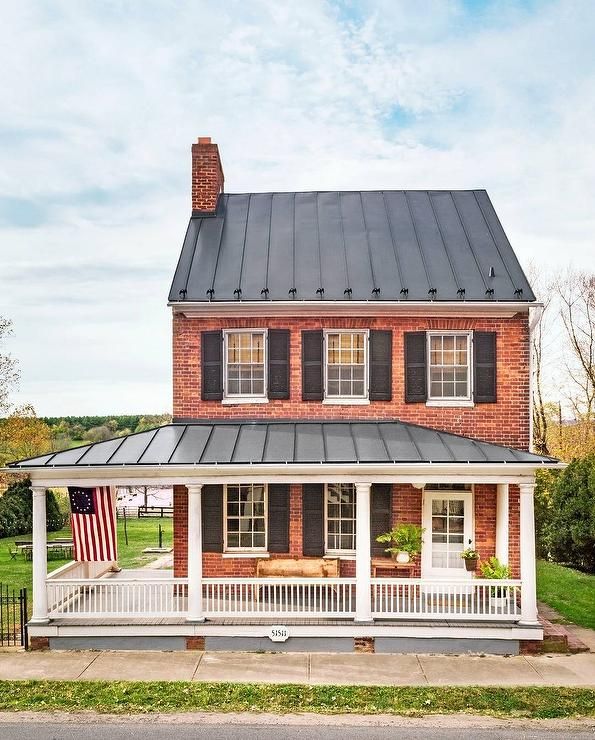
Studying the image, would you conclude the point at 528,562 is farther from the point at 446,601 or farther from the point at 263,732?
the point at 263,732

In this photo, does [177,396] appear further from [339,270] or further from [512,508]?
[512,508]

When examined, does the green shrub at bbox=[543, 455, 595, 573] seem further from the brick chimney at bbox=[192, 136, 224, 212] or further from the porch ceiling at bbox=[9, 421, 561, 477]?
the brick chimney at bbox=[192, 136, 224, 212]

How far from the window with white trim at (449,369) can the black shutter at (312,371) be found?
245 cm

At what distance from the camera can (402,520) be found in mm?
14750

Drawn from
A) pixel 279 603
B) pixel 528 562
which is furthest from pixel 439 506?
pixel 279 603

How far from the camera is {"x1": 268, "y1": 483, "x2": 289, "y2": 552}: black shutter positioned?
14766 millimetres

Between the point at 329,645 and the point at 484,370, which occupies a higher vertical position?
the point at 484,370

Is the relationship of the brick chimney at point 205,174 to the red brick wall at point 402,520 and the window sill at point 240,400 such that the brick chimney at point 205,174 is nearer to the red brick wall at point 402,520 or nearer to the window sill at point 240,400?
the window sill at point 240,400

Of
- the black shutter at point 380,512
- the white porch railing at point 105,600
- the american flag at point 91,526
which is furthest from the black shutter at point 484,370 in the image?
the american flag at point 91,526

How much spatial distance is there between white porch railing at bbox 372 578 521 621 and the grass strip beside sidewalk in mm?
1966

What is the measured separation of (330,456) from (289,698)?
14.3 ft

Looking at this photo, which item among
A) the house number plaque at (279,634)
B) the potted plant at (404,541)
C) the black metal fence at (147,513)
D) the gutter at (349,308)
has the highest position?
the gutter at (349,308)

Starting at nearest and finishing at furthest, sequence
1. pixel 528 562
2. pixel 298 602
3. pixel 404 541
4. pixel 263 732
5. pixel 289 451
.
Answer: pixel 263 732, pixel 528 562, pixel 298 602, pixel 289 451, pixel 404 541

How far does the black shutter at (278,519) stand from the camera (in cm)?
1477
